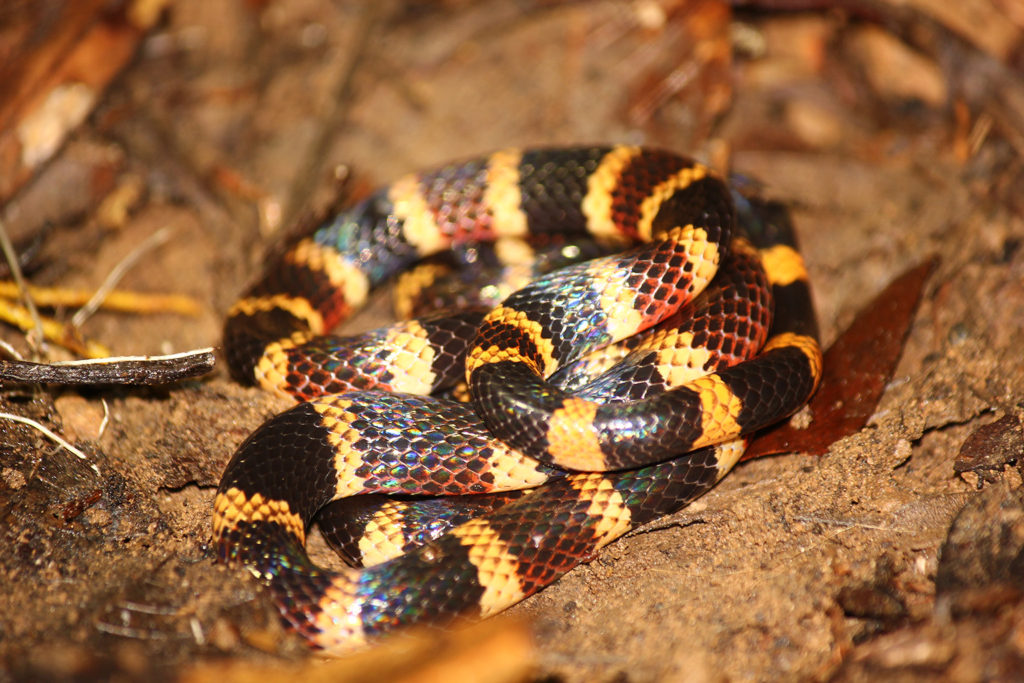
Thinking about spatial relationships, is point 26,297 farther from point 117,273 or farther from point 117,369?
point 117,369

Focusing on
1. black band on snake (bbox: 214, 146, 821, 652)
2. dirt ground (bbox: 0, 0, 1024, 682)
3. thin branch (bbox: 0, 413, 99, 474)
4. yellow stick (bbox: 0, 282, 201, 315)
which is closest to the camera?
dirt ground (bbox: 0, 0, 1024, 682)

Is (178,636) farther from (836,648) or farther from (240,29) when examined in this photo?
(240,29)

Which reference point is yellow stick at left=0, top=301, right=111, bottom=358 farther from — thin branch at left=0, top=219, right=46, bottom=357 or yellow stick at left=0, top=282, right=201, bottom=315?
yellow stick at left=0, top=282, right=201, bottom=315

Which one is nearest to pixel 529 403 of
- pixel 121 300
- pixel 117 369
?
pixel 117 369

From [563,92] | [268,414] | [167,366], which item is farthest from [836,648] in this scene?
[563,92]

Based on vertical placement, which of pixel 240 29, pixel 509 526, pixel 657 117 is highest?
pixel 240 29

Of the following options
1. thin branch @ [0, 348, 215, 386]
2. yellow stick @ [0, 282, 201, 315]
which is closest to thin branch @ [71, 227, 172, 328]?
yellow stick @ [0, 282, 201, 315]
